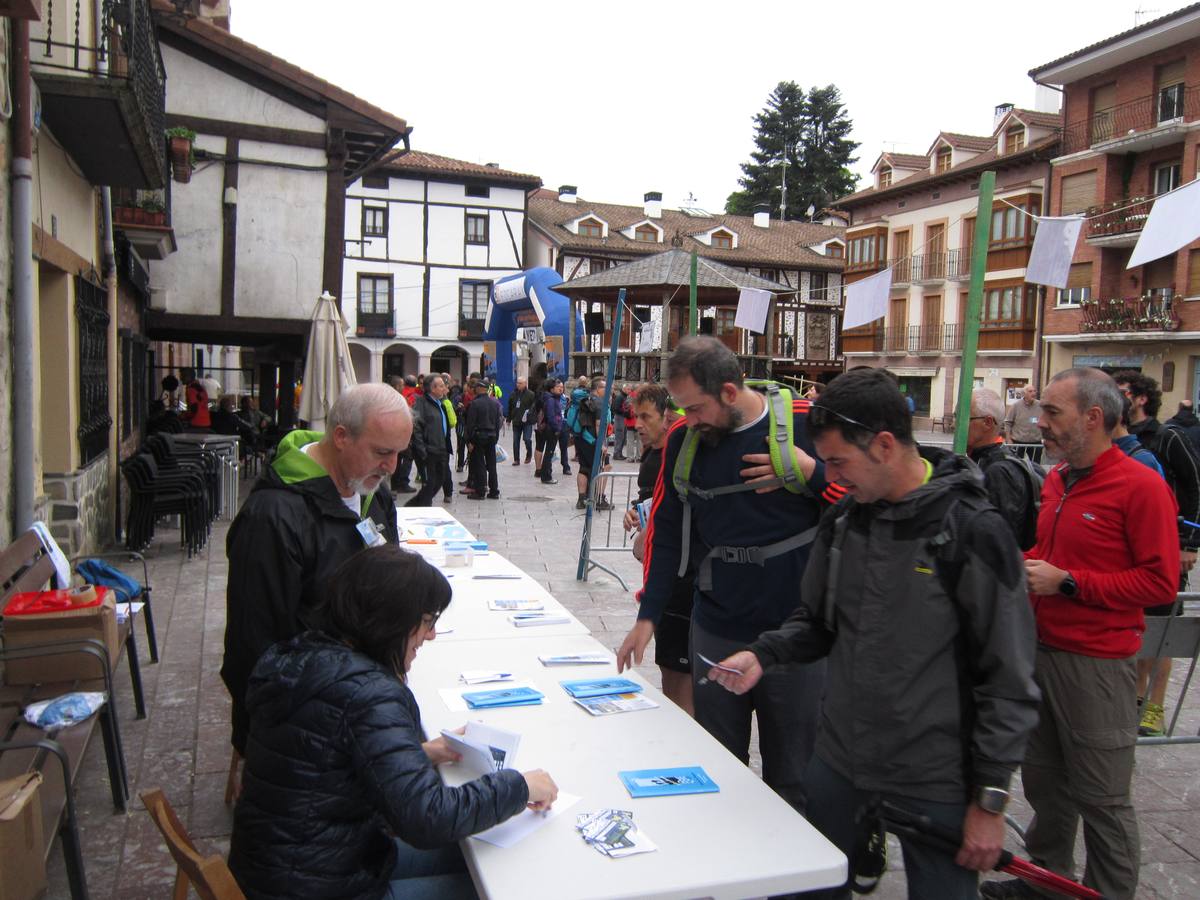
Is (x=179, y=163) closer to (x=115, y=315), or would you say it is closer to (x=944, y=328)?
(x=115, y=315)

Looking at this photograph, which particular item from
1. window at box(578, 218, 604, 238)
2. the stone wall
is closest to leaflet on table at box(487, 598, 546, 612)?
the stone wall

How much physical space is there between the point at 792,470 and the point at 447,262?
120ft

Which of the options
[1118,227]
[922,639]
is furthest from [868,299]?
[1118,227]

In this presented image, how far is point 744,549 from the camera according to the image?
298 centimetres

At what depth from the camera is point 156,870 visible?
3.37m

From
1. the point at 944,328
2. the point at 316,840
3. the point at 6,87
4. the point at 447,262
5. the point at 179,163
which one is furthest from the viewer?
the point at 447,262

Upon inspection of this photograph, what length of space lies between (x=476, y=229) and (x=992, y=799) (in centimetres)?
3816

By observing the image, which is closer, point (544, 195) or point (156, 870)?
point (156, 870)

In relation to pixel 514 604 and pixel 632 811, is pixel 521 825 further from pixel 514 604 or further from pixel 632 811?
pixel 514 604

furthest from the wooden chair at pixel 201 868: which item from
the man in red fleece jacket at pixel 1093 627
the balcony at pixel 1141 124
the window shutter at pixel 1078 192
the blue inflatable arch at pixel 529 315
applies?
the window shutter at pixel 1078 192

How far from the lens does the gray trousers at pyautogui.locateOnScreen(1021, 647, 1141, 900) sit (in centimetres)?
283

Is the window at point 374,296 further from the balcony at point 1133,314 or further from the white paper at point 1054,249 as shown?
the white paper at point 1054,249

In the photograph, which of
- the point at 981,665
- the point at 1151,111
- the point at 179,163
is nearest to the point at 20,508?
the point at 981,665

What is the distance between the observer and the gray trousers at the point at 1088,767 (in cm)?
283
